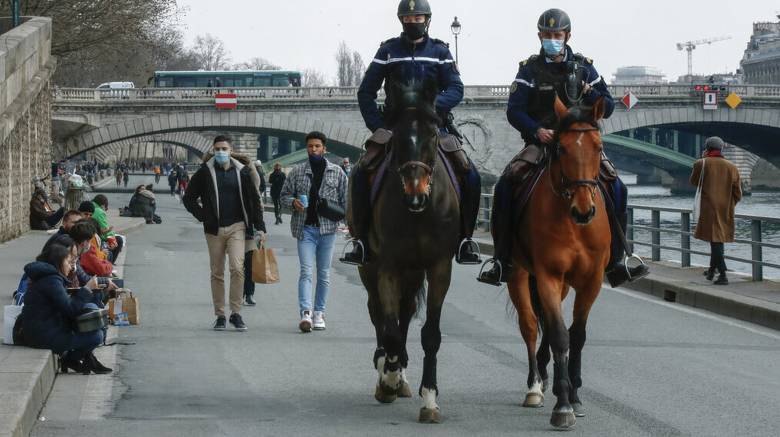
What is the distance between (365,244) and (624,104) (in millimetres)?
68952

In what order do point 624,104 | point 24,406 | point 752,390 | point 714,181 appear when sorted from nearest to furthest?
point 24,406 < point 752,390 < point 714,181 < point 624,104

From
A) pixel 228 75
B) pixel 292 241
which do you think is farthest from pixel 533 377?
pixel 228 75

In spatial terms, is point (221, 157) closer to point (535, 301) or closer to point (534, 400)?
point (535, 301)

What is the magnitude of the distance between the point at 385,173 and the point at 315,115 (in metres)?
71.0

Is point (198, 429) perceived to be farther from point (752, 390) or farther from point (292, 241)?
point (292, 241)

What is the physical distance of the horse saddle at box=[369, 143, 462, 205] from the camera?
30.7ft

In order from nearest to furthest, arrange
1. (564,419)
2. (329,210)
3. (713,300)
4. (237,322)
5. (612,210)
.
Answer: (564,419), (612,210), (329,210), (237,322), (713,300)

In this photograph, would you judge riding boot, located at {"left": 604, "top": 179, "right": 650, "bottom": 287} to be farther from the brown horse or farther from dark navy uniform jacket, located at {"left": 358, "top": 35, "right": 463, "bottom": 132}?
dark navy uniform jacket, located at {"left": 358, "top": 35, "right": 463, "bottom": 132}

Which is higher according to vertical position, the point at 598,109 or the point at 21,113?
the point at 598,109

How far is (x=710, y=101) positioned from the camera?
3201 inches

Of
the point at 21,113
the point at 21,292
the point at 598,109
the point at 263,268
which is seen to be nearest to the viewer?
the point at 598,109

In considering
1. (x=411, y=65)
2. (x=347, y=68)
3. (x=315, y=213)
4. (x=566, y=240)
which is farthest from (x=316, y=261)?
(x=347, y=68)

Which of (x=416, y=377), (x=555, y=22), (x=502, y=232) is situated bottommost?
(x=416, y=377)

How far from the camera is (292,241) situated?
32062 mm
